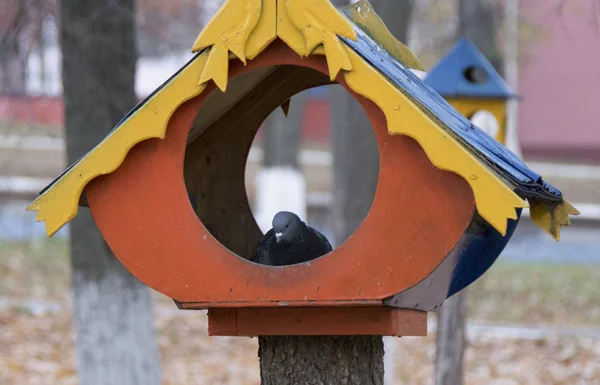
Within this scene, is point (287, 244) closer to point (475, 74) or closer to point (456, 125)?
point (456, 125)

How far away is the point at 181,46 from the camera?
45.4ft

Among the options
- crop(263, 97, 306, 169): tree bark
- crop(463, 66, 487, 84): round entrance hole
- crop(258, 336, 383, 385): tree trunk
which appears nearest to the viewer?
crop(258, 336, 383, 385): tree trunk

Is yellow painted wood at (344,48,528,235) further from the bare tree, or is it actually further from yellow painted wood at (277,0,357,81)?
the bare tree

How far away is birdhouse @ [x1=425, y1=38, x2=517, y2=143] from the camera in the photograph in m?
6.03

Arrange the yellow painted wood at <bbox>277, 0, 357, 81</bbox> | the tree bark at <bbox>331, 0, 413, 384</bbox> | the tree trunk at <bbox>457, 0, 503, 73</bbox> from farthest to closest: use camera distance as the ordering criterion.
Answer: the tree trunk at <bbox>457, 0, 503, 73</bbox>, the tree bark at <bbox>331, 0, 413, 384</bbox>, the yellow painted wood at <bbox>277, 0, 357, 81</bbox>

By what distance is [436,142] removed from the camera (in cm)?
297

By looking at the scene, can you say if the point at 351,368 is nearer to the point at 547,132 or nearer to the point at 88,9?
the point at 88,9

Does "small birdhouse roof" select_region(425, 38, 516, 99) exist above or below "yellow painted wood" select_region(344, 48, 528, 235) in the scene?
above

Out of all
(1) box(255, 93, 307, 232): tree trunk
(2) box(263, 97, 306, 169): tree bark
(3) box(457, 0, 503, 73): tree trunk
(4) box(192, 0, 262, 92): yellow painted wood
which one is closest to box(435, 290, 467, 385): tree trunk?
(3) box(457, 0, 503, 73): tree trunk

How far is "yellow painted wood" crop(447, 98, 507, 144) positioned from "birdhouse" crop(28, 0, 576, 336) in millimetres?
2507

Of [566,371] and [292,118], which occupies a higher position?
[292,118]

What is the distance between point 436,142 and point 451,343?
3.36 m

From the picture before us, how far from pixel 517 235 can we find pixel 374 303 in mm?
13362

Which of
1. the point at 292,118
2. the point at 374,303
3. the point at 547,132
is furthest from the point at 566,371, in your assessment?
the point at 547,132
